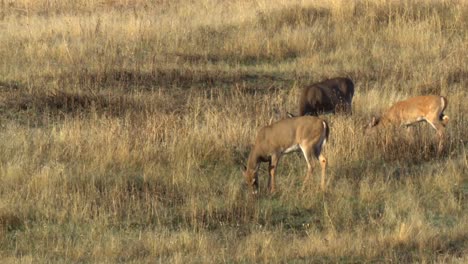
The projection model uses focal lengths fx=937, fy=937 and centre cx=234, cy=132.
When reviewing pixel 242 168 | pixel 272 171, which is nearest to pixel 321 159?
pixel 272 171

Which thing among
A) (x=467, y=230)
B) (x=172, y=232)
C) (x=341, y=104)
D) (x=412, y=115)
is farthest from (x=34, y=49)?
(x=467, y=230)

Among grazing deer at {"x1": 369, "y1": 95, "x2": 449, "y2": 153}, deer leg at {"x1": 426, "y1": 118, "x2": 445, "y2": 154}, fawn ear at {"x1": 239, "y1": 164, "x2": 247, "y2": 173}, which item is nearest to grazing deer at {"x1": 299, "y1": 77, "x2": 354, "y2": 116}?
grazing deer at {"x1": 369, "y1": 95, "x2": 449, "y2": 153}

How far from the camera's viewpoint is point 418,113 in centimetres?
1265

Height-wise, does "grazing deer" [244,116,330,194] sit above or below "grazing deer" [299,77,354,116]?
above

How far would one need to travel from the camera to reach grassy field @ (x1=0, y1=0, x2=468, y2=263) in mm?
8578

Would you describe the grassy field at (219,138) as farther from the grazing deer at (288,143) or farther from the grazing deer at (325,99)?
the grazing deer at (325,99)

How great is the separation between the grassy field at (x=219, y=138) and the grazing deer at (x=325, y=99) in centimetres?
51

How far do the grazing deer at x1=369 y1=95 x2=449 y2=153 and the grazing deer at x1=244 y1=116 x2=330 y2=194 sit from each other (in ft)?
7.37

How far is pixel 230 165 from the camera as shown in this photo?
11.4m

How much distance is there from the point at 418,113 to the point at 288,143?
3022mm

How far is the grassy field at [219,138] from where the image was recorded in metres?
8.58

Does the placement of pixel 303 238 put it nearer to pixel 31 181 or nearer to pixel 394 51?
pixel 31 181

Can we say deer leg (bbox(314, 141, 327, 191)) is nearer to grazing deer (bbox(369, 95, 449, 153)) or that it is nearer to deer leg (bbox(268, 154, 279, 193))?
deer leg (bbox(268, 154, 279, 193))

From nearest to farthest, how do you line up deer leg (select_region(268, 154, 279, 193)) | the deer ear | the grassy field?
the grassy field → deer leg (select_region(268, 154, 279, 193)) → the deer ear
